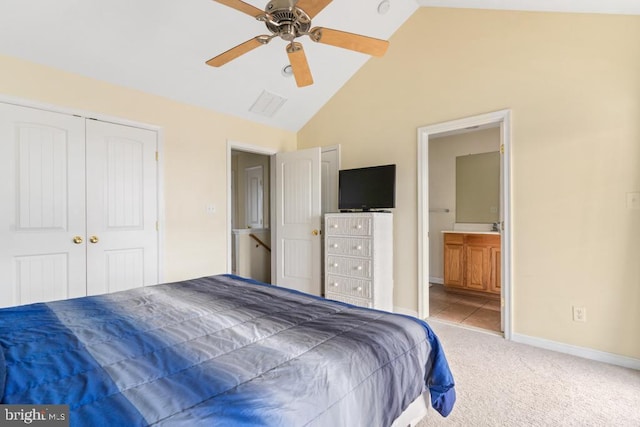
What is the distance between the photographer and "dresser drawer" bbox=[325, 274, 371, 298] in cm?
326

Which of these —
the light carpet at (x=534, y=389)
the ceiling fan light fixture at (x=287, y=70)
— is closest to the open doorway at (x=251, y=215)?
the ceiling fan light fixture at (x=287, y=70)

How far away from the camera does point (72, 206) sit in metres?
2.74

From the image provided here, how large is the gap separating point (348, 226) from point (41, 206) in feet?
9.21

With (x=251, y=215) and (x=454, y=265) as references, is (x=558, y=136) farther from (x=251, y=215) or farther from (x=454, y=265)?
(x=251, y=215)

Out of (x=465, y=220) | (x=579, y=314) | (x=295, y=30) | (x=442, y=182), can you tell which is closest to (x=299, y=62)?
(x=295, y=30)

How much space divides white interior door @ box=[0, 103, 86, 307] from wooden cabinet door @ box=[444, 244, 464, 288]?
4.52 metres

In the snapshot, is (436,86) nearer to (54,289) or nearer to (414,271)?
Result: (414,271)

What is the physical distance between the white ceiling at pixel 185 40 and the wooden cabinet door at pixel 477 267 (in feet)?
9.45

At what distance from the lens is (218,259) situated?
380cm

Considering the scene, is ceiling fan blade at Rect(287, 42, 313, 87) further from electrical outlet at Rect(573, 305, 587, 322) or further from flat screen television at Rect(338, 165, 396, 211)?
electrical outlet at Rect(573, 305, 587, 322)

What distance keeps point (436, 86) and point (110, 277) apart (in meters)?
3.85

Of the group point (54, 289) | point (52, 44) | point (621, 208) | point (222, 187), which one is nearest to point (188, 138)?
point (222, 187)

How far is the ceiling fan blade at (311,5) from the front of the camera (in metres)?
1.76

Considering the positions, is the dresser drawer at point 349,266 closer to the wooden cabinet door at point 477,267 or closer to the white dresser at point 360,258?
the white dresser at point 360,258
